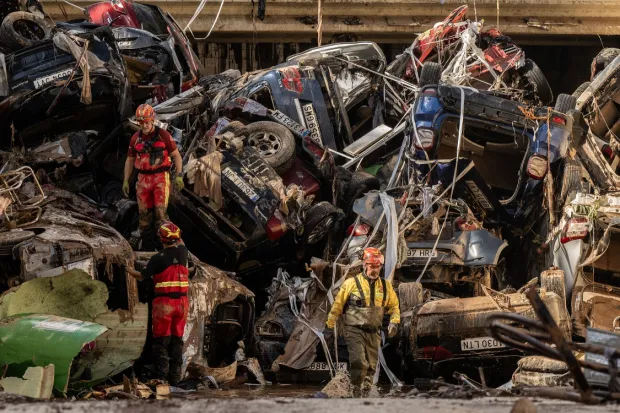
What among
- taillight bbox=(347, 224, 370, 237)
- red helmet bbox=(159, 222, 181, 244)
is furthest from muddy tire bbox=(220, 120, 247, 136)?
red helmet bbox=(159, 222, 181, 244)

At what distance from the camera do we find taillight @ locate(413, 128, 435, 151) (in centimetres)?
1519

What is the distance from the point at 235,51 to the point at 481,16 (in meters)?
4.67

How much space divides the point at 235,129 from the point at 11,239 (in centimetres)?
484

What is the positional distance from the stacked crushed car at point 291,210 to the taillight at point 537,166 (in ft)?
0.05

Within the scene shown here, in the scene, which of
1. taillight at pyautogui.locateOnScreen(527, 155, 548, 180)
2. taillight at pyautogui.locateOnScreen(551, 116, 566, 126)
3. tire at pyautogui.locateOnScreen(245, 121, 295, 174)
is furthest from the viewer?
tire at pyautogui.locateOnScreen(245, 121, 295, 174)

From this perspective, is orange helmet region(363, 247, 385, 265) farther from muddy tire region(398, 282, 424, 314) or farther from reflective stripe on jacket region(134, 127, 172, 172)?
reflective stripe on jacket region(134, 127, 172, 172)

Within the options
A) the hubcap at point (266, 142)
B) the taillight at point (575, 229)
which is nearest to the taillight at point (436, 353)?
the taillight at point (575, 229)

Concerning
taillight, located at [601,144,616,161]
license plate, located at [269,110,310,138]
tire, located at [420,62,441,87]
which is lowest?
taillight, located at [601,144,616,161]

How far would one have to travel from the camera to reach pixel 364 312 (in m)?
12.3

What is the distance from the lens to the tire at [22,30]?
16531 mm

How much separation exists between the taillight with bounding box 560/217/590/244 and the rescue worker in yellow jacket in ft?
7.10

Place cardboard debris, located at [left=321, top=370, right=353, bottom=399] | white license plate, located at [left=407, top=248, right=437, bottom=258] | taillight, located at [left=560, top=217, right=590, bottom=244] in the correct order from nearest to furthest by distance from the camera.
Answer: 1. cardboard debris, located at [left=321, top=370, right=353, bottom=399]
2. taillight, located at [left=560, top=217, right=590, bottom=244]
3. white license plate, located at [left=407, top=248, right=437, bottom=258]

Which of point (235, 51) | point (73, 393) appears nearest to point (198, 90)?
point (73, 393)

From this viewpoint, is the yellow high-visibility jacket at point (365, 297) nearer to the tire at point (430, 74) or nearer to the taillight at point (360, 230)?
the taillight at point (360, 230)
